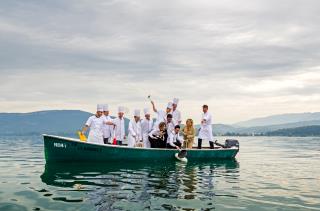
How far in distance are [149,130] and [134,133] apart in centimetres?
139

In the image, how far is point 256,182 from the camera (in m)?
15.1

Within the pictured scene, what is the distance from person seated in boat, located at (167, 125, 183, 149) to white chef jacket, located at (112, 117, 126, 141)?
2.63 meters

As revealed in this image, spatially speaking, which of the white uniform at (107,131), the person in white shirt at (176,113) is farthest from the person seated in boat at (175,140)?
the white uniform at (107,131)

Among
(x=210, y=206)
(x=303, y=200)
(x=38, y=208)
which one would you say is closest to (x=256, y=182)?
(x=303, y=200)

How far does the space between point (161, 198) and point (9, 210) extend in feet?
13.0

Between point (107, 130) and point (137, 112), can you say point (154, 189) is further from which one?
point (107, 130)

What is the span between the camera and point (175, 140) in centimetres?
2286

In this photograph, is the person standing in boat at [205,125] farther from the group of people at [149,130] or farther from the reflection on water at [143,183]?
the reflection on water at [143,183]

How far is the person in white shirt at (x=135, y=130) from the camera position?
21.7 m

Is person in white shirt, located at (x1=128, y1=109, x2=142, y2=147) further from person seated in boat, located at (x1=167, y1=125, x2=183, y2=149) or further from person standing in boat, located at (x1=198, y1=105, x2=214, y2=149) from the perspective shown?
person standing in boat, located at (x1=198, y1=105, x2=214, y2=149)

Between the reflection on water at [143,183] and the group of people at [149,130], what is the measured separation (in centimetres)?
167

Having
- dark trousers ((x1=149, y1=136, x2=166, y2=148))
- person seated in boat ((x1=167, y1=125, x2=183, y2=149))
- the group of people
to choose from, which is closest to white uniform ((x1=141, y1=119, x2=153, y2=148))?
the group of people

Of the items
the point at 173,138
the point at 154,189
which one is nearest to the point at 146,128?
the point at 173,138

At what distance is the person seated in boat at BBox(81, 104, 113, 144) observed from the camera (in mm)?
20194
